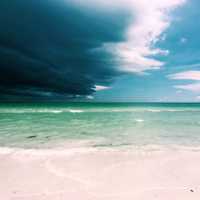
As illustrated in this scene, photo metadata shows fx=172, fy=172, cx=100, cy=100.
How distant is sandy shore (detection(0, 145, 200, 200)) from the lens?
3.12m

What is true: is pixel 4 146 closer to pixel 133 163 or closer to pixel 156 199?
pixel 133 163

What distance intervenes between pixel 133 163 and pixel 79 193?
2159 millimetres

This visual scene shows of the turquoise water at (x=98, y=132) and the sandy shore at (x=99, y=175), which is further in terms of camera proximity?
the turquoise water at (x=98, y=132)

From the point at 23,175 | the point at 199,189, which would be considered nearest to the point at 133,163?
the point at 199,189

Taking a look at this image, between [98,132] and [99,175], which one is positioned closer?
[99,175]

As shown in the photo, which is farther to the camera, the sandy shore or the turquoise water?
the turquoise water

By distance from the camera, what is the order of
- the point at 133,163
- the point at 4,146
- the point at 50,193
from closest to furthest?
the point at 50,193, the point at 133,163, the point at 4,146

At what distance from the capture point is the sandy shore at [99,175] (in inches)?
123

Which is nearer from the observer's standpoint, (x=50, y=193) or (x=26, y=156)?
(x=50, y=193)

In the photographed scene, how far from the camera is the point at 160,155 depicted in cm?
564

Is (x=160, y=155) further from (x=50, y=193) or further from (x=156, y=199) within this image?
(x=50, y=193)

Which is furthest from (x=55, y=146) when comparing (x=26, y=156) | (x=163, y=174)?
(x=163, y=174)

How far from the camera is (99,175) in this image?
158 inches

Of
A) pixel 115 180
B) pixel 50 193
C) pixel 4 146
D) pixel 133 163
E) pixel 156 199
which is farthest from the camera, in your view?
pixel 4 146
